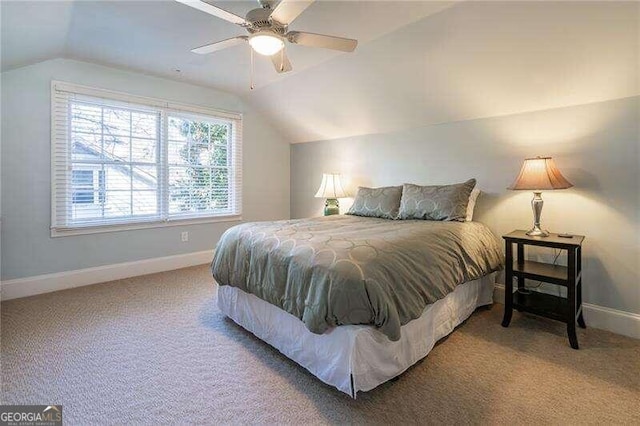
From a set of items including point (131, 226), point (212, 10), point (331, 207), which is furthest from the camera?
point (331, 207)

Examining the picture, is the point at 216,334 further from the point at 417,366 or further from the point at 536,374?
the point at 536,374

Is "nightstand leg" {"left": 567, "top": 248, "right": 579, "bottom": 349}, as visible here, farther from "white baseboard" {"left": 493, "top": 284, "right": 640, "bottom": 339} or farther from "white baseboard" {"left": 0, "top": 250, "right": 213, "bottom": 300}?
"white baseboard" {"left": 0, "top": 250, "right": 213, "bottom": 300}

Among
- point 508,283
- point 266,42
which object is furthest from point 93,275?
point 508,283

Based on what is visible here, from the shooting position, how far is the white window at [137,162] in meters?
3.24

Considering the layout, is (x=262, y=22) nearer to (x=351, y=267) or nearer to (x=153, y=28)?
(x=153, y=28)

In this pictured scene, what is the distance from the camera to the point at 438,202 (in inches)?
114

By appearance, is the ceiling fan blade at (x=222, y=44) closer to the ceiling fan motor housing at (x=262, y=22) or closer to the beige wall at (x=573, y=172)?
the ceiling fan motor housing at (x=262, y=22)

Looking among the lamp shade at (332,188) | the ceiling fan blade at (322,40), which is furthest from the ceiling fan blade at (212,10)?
the lamp shade at (332,188)

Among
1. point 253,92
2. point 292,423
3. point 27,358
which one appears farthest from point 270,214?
point 292,423

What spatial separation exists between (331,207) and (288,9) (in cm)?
290

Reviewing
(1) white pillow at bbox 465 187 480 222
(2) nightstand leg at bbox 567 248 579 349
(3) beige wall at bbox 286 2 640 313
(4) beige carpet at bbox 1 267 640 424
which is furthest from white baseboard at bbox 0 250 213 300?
(2) nightstand leg at bbox 567 248 579 349

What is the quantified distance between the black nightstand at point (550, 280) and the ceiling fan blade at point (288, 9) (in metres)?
2.25

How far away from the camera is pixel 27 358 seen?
6.42 feet

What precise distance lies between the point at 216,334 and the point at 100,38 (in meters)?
2.83
